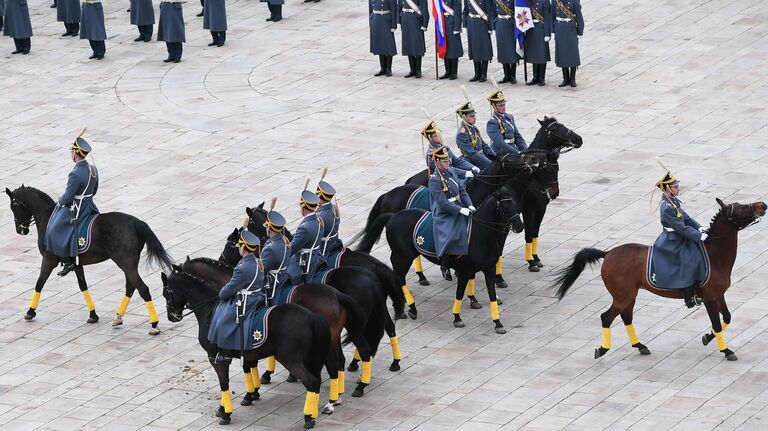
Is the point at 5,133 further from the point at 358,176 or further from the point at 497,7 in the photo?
the point at 497,7

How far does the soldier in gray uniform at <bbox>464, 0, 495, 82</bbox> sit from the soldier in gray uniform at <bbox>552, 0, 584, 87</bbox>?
4.62 feet

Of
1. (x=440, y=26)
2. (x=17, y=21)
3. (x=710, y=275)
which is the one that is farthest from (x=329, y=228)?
(x=17, y=21)

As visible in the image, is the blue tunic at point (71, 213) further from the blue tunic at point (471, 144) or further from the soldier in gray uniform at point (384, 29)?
the soldier in gray uniform at point (384, 29)

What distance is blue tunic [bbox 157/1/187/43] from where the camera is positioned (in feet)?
107

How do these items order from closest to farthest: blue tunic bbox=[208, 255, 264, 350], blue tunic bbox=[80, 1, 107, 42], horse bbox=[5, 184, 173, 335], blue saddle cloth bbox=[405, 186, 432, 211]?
blue tunic bbox=[208, 255, 264, 350], horse bbox=[5, 184, 173, 335], blue saddle cloth bbox=[405, 186, 432, 211], blue tunic bbox=[80, 1, 107, 42]

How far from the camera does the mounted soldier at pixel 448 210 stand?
19.4 m

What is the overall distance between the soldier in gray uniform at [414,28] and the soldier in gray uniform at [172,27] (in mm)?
5001

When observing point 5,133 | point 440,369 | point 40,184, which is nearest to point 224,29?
point 5,133

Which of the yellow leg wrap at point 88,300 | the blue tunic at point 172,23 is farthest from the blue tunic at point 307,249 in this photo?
the blue tunic at point 172,23

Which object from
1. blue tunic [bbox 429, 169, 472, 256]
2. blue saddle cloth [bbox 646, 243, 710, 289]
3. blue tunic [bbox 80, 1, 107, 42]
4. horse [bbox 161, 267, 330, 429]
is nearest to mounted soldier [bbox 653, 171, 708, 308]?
blue saddle cloth [bbox 646, 243, 710, 289]

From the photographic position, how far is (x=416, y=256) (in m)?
20.1

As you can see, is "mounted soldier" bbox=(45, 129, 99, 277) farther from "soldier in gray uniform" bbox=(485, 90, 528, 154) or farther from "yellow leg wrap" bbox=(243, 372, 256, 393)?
"soldier in gray uniform" bbox=(485, 90, 528, 154)

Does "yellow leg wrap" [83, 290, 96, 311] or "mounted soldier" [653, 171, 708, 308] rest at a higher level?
"mounted soldier" [653, 171, 708, 308]

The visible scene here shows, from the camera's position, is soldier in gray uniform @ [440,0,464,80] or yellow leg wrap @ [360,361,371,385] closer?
yellow leg wrap @ [360,361,371,385]
